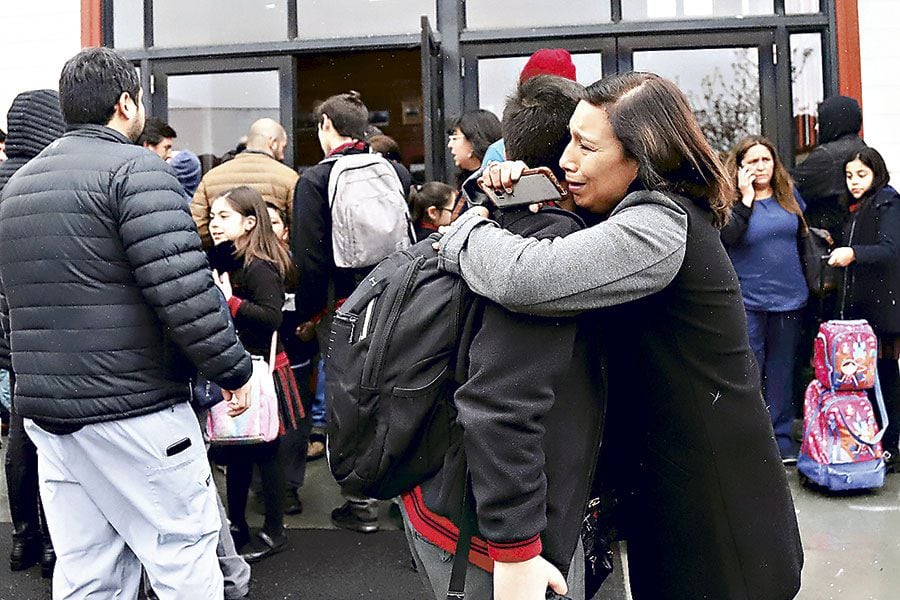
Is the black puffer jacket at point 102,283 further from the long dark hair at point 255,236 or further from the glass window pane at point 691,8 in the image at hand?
the glass window pane at point 691,8

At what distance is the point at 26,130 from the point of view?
4270 mm

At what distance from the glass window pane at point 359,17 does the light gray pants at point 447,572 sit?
18.3 feet

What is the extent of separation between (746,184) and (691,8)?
6.22 feet

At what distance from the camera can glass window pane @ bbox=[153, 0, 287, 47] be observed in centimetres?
733

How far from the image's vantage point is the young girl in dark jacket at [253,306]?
4.52 metres

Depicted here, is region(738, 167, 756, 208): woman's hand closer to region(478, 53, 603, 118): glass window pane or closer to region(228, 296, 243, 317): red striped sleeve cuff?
region(478, 53, 603, 118): glass window pane

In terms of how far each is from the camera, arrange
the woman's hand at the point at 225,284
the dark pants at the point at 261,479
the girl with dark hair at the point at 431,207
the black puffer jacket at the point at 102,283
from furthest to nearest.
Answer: the girl with dark hair at the point at 431,207
the dark pants at the point at 261,479
the woman's hand at the point at 225,284
the black puffer jacket at the point at 102,283

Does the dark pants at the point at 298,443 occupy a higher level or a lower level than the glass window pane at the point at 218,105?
lower

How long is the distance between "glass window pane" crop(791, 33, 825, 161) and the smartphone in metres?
5.52

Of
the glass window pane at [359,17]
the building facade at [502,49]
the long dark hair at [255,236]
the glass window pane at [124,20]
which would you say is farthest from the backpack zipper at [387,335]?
the glass window pane at [124,20]

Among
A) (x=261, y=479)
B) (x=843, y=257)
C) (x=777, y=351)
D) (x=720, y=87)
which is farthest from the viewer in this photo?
(x=720, y=87)

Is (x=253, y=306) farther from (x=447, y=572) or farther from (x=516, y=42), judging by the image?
(x=516, y=42)

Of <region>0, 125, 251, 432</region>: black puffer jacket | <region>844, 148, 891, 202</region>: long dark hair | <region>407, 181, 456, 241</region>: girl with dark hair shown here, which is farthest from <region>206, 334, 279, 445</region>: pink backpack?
<region>844, 148, 891, 202</region>: long dark hair

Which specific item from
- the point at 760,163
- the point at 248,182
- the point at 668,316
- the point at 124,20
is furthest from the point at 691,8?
the point at 668,316
